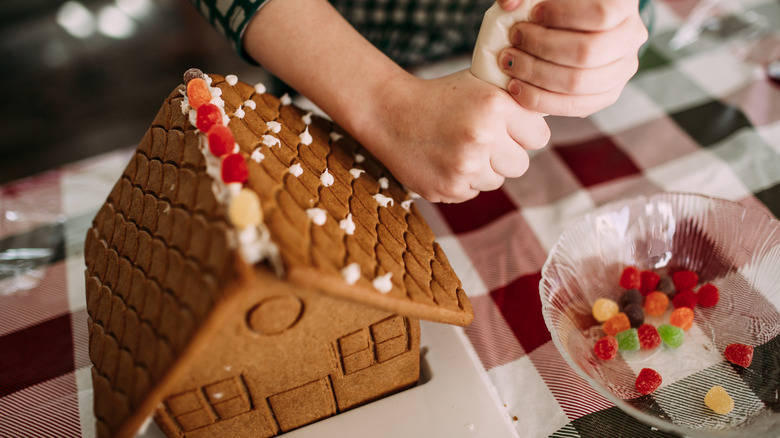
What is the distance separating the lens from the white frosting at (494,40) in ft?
1.70

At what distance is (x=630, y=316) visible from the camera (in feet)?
2.08

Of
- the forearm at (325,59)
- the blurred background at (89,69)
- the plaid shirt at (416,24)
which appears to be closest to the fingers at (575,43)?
the forearm at (325,59)

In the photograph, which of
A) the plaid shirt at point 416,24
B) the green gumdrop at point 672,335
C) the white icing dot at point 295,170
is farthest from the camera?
the plaid shirt at point 416,24

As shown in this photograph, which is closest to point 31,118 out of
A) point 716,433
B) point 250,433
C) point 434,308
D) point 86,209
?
point 86,209

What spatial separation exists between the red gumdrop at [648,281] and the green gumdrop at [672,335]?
0.06 m

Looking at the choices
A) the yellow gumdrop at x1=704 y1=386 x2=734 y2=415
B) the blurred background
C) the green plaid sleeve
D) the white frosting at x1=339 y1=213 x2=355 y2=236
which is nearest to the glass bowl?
the yellow gumdrop at x1=704 y1=386 x2=734 y2=415

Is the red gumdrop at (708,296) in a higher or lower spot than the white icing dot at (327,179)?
lower

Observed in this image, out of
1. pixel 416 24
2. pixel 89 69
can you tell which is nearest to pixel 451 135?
pixel 416 24

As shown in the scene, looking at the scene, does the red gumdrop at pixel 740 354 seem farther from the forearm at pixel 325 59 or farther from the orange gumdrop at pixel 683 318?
the forearm at pixel 325 59

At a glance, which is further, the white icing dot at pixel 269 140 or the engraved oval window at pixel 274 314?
the white icing dot at pixel 269 140

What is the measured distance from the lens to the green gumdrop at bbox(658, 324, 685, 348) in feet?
2.00

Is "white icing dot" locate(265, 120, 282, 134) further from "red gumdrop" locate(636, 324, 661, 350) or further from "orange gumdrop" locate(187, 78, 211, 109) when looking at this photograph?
"red gumdrop" locate(636, 324, 661, 350)

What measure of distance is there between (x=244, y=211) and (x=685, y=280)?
54 centimetres

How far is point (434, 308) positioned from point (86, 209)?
638 mm
